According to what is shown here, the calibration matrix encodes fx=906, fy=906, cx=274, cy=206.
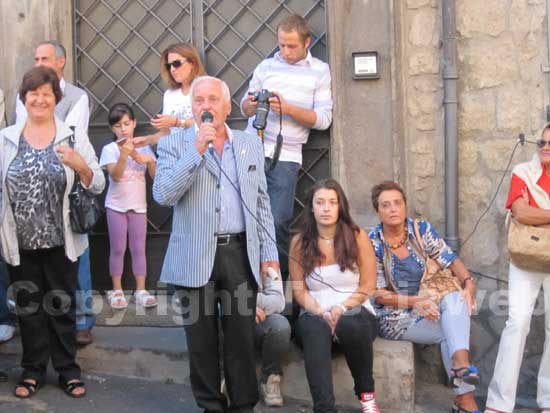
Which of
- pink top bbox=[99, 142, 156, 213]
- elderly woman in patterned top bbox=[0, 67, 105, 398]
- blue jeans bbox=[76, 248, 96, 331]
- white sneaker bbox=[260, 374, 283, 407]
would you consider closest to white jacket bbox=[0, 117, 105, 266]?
elderly woman in patterned top bbox=[0, 67, 105, 398]

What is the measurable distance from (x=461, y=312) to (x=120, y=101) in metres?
3.21

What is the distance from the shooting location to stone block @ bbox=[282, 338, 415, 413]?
5578mm

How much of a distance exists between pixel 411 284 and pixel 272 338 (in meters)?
1.02

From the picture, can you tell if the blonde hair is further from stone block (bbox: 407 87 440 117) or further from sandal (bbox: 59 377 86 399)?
sandal (bbox: 59 377 86 399)

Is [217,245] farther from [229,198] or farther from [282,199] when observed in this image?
[282,199]

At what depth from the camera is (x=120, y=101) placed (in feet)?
23.5

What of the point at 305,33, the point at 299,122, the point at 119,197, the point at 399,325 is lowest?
the point at 399,325

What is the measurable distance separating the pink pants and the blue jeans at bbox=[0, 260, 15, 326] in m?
0.80

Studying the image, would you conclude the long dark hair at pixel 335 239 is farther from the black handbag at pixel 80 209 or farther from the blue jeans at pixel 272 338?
the black handbag at pixel 80 209

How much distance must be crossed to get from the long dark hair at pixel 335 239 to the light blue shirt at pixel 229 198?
0.66 metres

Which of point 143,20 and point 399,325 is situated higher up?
point 143,20

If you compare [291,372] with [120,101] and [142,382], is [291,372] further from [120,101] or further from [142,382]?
[120,101]

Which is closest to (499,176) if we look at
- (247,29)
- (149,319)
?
(247,29)

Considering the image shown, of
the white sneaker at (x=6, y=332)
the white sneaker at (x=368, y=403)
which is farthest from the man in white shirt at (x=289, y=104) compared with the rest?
the white sneaker at (x=6, y=332)
